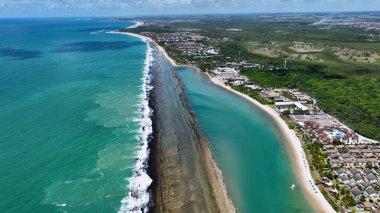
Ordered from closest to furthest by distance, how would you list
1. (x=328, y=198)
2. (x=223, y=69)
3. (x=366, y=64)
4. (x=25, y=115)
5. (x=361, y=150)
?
(x=328, y=198) → (x=361, y=150) → (x=25, y=115) → (x=223, y=69) → (x=366, y=64)

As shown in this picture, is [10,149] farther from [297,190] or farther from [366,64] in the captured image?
[366,64]

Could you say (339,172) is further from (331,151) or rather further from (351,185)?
(331,151)

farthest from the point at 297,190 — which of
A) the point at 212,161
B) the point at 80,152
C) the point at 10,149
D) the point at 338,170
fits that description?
the point at 10,149

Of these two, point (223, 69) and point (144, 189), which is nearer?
point (144, 189)

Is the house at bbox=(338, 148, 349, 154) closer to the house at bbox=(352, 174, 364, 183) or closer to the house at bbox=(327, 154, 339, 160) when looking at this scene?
the house at bbox=(327, 154, 339, 160)

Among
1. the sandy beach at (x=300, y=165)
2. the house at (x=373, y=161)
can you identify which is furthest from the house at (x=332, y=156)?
the house at (x=373, y=161)

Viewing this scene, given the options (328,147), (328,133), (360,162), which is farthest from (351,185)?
(328,133)

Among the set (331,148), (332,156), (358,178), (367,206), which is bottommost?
(367,206)
